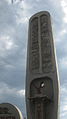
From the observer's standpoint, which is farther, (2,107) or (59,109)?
(59,109)

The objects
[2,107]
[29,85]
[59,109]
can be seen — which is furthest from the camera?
[29,85]

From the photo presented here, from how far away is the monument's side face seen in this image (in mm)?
24922

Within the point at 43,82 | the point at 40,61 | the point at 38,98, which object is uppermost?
the point at 40,61

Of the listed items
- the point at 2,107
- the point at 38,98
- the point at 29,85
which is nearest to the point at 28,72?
the point at 29,85

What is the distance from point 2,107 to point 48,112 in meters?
6.63

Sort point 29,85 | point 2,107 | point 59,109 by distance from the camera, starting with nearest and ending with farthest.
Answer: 1. point 2,107
2. point 59,109
3. point 29,85

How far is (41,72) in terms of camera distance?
26453mm

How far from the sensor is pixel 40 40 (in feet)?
92.0

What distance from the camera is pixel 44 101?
81.6 ft

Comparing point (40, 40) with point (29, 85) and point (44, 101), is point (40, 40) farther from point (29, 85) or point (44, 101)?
point (44, 101)

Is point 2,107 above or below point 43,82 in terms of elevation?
below

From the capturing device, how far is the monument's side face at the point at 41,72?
24.9 meters

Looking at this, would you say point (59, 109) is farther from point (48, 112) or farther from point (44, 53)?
point (44, 53)

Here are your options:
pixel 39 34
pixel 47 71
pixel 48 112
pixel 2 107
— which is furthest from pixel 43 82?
pixel 2 107
